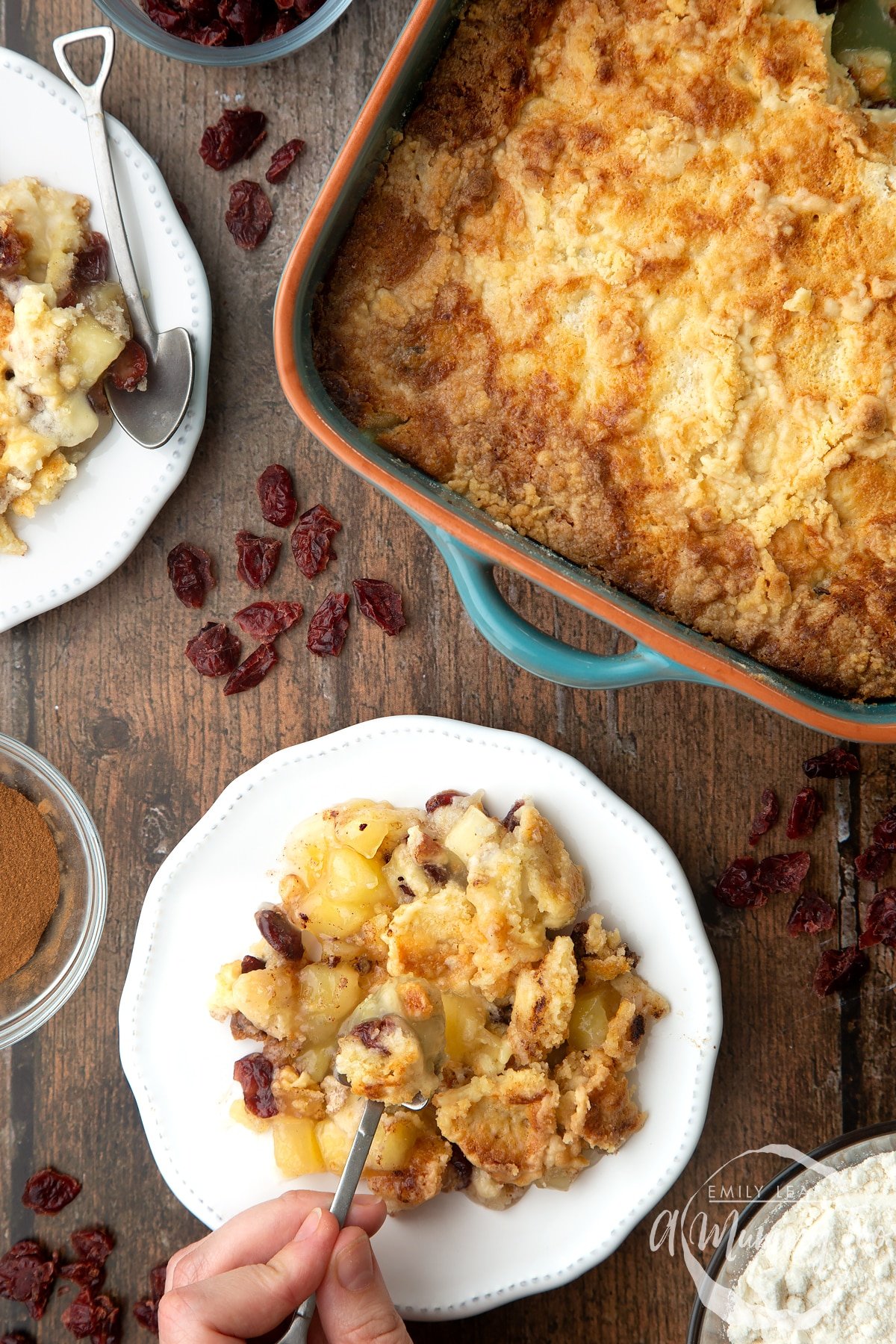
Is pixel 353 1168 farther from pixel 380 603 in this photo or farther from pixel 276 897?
pixel 380 603

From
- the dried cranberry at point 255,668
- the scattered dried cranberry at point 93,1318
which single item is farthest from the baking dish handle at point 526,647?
the scattered dried cranberry at point 93,1318

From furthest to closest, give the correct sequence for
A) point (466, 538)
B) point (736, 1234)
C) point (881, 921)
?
point (881, 921)
point (736, 1234)
point (466, 538)

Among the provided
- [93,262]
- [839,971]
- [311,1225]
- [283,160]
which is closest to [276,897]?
[311,1225]

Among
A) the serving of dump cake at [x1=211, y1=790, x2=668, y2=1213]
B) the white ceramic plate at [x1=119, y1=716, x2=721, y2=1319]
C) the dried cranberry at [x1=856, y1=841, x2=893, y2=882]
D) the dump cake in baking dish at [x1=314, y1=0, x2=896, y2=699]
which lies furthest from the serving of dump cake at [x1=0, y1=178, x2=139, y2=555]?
the dried cranberry at [x1=856, y1=841, x2=893, y2=882]

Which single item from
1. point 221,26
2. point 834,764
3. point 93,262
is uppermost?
point 221,26

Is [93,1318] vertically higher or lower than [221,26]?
lower

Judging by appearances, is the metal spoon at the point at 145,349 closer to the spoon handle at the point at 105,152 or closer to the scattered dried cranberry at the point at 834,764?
the spoon handle at the point at 105,152

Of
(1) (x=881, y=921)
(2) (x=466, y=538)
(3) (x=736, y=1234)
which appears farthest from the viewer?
(1) (x=881, y=921)

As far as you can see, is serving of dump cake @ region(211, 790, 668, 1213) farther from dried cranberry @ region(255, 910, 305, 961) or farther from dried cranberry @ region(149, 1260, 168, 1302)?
dried cranberry @ region(149, 1260, 168, 1302)
